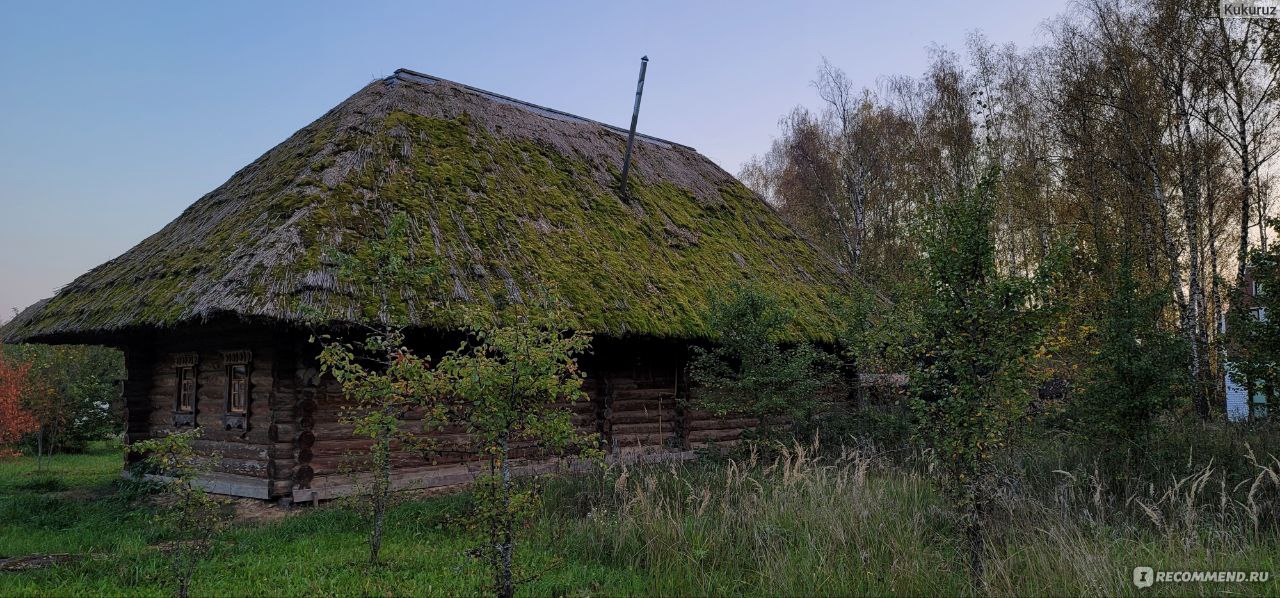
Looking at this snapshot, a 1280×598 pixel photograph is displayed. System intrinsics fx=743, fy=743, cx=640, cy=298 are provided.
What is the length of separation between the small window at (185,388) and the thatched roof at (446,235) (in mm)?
1324

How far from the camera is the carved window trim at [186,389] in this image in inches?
391

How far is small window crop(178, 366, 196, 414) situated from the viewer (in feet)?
32.9

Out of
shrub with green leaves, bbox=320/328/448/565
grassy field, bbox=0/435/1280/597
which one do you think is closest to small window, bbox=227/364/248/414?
grassy field, bbox=0/435/1280/597

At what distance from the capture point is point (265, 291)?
7418 millimetres

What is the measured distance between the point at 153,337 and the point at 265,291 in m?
4.90

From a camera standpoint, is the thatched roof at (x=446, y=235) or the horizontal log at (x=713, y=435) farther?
the horizontal log at (x=713, y=435)

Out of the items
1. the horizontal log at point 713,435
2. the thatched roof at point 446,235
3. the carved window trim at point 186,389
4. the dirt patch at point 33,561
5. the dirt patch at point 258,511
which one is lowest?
the dirt patch at point 258,511

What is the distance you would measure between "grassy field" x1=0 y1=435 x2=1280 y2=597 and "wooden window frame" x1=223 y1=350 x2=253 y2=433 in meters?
1.87

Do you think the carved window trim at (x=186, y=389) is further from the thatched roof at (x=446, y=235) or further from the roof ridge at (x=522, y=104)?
the roof ridge at (x=522, y=104)

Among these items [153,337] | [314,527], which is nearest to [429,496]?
[314,527]

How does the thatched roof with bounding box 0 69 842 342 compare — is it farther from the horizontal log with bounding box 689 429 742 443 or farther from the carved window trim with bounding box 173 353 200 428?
the horizontal log with bounding box 689 429 742 443

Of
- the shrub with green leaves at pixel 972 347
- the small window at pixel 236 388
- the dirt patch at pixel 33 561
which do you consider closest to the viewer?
the shrub with green leaves at pixel 972 347

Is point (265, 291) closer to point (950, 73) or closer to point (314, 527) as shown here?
point (314, 527)

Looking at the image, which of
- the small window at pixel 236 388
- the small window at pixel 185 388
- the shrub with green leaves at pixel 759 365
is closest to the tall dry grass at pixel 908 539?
the shrub with green leaves at pixel 759 365
